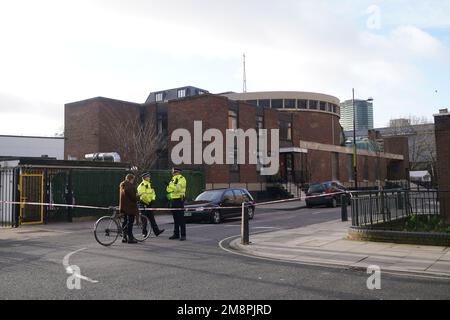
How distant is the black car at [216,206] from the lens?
17266mm

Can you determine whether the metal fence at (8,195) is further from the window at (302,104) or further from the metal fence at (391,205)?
the window at (302,104)

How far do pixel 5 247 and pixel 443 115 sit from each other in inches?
530

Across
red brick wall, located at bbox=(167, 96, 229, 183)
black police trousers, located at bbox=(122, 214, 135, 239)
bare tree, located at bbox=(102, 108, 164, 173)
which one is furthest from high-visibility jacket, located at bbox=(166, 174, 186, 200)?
red brick wall, located at bbox=(167, 96, 229, 183)

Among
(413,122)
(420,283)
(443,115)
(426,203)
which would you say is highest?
(413,122)

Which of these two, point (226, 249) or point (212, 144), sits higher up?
point (212, 144)

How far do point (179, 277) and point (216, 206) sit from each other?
33.0ft

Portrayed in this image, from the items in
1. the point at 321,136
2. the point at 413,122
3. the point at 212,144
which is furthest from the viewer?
the point at 413,122

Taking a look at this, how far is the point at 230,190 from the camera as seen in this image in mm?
18875

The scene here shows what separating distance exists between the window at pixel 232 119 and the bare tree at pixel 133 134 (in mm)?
5525

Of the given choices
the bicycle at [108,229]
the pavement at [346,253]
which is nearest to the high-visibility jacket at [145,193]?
the bicycle at [108,229]

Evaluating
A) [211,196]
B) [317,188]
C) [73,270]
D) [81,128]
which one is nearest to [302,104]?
[317,188]
